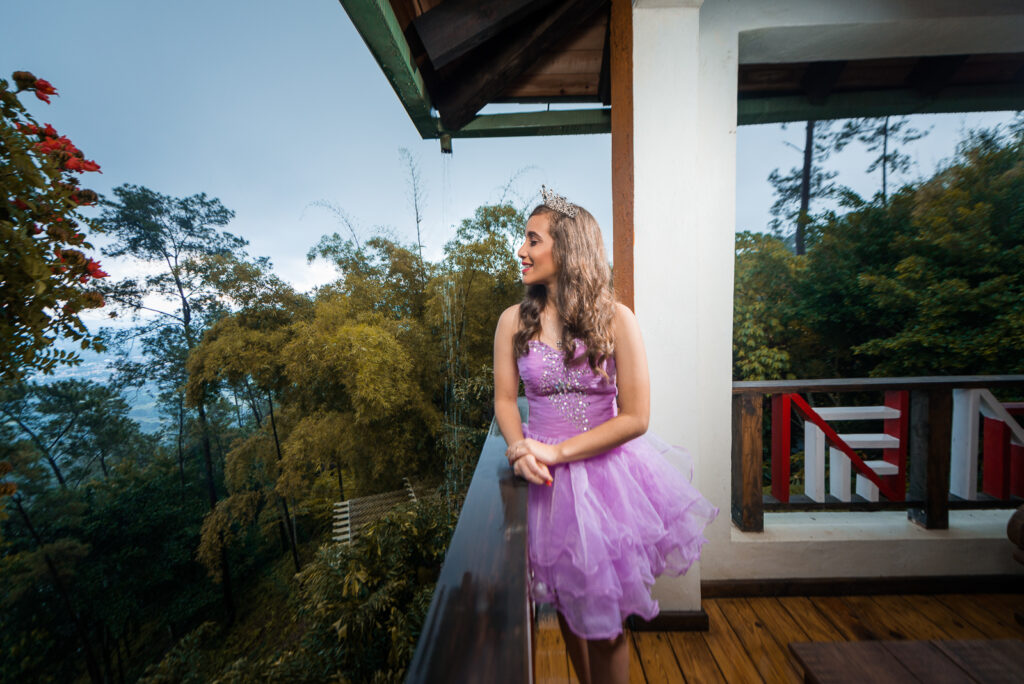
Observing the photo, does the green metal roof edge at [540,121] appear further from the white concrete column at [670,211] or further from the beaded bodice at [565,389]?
the beaded bodice at [565,389]

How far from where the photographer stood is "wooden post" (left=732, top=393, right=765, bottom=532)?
183 centimetres

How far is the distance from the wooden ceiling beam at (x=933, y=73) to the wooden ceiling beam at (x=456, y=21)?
245cm

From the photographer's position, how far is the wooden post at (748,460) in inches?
71.9

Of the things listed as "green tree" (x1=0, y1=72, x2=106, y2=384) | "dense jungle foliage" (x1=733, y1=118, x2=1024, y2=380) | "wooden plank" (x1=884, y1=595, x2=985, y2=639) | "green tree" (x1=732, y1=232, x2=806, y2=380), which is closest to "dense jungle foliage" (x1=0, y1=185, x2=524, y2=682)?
"green tree" (x1=732, y1=232, x2=806, y2=380)

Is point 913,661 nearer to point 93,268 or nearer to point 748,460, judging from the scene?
point 748,460

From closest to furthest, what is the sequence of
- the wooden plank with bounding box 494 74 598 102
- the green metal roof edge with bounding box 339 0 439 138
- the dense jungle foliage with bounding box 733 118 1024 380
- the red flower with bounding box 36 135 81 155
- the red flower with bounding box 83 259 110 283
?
the green metal roof edge with bounding box 339 0 439 138
the red flower with bounding box 36 135 81 155
the red flower with bounding box 83 259 110 283
the wooden plank with bounding box 494 74 598 102
the dense jungle foliage with bounding box 733 118 1024 380

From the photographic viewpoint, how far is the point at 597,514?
0.90 meters

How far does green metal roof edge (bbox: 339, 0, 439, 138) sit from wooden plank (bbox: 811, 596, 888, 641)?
2873mm

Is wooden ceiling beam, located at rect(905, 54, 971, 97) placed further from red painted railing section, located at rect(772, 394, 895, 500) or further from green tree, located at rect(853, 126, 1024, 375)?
green tree, located at rect(853, 126, 1024, 375)

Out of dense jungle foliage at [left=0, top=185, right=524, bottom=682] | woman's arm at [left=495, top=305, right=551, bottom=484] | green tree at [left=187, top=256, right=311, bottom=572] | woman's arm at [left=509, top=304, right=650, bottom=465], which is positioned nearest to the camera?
woman's arm at [left=509, top=304, right=650, bottom=465]

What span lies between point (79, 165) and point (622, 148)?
2.55 metres

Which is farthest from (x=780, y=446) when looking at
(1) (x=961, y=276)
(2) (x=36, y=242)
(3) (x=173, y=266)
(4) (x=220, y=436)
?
(3) (x=173, y=266)

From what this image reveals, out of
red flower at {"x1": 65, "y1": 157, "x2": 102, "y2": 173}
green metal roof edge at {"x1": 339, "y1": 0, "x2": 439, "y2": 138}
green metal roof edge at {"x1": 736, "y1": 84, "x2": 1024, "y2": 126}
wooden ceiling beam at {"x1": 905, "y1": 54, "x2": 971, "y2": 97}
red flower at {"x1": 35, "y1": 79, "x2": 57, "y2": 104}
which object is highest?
wooden ceiling beam at {"x1": 905, "y1": 54, "x2": 971, "y2": 97}

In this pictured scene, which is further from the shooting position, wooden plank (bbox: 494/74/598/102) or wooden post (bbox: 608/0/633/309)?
wooden plank (bbox: 494/74/598/102)
